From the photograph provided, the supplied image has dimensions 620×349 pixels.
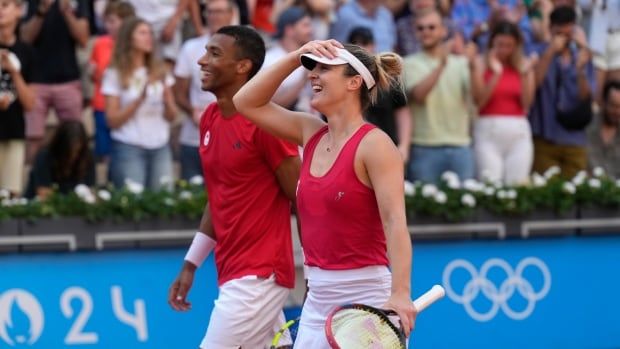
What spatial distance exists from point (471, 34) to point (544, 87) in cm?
91

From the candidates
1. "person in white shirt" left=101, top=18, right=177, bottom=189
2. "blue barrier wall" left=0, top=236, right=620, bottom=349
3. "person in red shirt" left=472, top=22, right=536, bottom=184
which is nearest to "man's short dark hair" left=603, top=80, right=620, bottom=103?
"person in red shirt" left=472, top=22, right=536, bottom=184

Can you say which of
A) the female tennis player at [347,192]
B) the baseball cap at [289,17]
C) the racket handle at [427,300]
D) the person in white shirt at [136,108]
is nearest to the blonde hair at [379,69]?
the female tennis player at [347,192]

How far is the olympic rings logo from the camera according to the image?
1005 cm

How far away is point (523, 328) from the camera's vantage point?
10180mm

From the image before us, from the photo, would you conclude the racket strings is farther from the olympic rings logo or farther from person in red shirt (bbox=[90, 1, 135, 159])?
person in red shirt (bbox=[90, 1, 135, 159])

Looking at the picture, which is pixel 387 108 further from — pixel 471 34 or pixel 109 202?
pixel 109 202

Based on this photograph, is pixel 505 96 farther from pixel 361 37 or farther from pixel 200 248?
pixel 200 248

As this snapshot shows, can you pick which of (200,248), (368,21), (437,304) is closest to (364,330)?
(200,248)

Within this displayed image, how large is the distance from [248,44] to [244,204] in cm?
81

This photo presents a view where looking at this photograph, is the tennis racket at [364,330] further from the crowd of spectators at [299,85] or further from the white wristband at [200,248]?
the crowd of spectators at [299,85]

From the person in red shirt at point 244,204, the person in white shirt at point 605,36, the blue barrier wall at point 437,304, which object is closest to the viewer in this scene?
the person in red shirt at point 244,204

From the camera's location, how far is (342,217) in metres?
5.56

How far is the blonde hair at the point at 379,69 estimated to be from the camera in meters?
5.68

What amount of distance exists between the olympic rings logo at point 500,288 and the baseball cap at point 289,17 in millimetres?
2393
